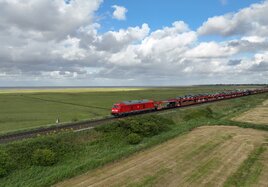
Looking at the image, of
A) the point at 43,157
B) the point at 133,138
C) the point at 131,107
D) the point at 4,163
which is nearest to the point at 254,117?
the point at 131,107

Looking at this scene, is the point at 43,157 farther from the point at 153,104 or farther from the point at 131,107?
the point at 153,104

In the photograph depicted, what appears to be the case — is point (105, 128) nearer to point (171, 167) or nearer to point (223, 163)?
point (171, 167)

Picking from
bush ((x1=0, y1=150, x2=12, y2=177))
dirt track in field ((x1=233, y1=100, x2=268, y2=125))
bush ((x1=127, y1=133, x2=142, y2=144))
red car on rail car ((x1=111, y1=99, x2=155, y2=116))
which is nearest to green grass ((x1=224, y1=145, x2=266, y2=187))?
bush ((x1=127, y1=133, x2=142, y2=144))

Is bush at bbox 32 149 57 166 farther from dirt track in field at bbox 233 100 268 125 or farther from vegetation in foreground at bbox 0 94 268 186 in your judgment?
dirt track in field at bbox 233 100 268 125

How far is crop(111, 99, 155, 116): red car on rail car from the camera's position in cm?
4959

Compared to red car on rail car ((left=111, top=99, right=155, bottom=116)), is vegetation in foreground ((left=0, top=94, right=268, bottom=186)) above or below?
below

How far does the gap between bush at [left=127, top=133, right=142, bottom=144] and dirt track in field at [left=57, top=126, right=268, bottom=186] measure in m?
2.64

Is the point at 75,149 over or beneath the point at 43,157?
beneath

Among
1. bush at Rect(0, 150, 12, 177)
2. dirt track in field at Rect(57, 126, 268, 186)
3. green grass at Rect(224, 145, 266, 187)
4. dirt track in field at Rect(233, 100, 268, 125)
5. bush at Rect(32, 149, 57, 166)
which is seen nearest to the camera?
green grass at Rect(224, 145, 266, 187)

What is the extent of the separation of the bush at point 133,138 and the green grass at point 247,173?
1164 centimetres

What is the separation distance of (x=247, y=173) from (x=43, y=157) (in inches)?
654

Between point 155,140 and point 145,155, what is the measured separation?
4.89 metres

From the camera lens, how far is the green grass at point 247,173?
1700cm

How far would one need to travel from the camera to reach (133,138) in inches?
1129
